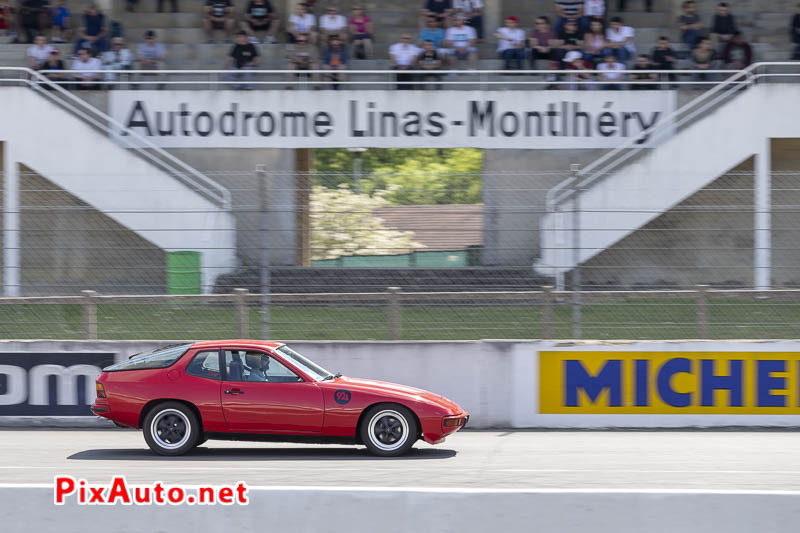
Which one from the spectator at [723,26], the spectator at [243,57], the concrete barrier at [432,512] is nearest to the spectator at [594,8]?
the spectator at [723,26]

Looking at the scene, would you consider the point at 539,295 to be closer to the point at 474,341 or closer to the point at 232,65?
the point at 474,341

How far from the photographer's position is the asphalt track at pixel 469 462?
7973mm

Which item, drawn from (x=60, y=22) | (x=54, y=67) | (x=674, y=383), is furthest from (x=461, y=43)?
(x=674, y=383)

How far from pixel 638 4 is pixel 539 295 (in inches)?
489

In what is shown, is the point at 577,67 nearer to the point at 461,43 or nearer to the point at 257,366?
the point at 461,43

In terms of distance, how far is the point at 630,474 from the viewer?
827 centimetres

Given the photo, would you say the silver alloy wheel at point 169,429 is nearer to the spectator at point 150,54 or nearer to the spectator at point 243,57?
the spectator at point 243,57

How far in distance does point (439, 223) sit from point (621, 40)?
8.95 metres

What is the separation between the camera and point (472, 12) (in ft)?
66.9

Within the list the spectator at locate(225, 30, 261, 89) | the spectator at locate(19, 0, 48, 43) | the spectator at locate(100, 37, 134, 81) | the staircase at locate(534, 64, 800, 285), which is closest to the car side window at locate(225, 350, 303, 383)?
the staircase at locate(534, 64, 800, 285)

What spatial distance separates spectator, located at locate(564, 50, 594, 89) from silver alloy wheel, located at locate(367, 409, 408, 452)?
1130cm

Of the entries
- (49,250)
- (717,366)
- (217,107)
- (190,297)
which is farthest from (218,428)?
(217,107)

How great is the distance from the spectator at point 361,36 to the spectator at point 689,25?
608cm

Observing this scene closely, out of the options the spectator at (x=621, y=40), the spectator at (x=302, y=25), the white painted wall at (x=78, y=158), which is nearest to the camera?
the white painted wall at (x=78, y=158)
